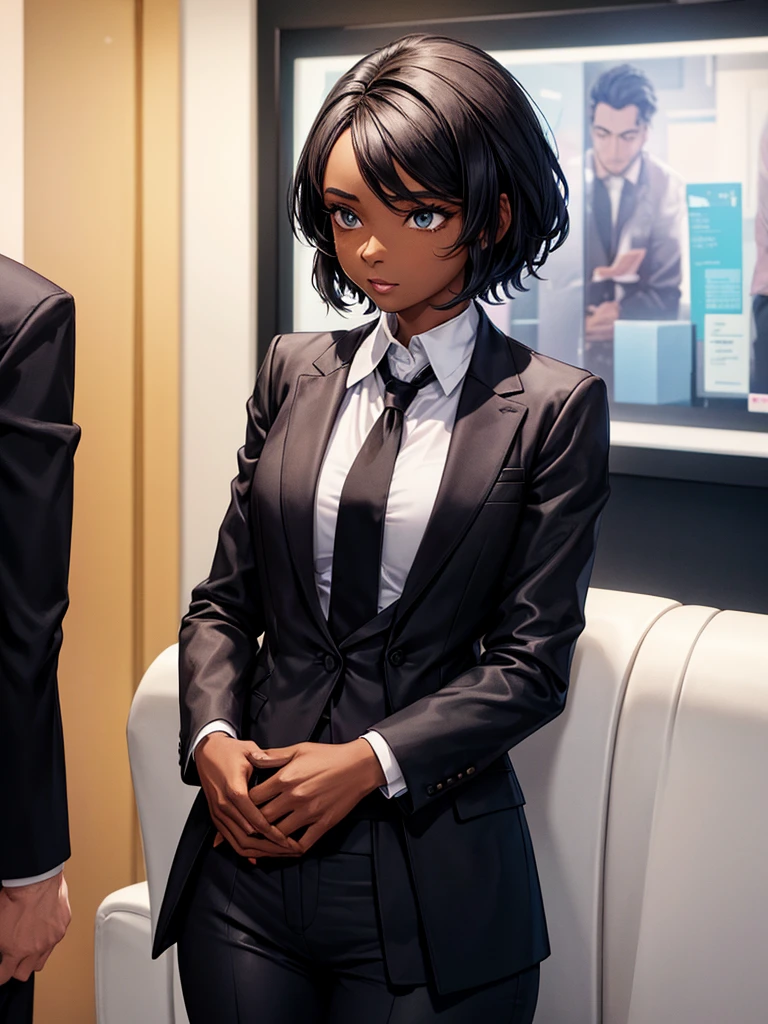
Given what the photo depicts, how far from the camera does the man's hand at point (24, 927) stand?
1101 mm

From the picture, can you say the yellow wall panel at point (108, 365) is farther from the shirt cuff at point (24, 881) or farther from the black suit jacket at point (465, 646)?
the shirt cuff at point (24, 881)

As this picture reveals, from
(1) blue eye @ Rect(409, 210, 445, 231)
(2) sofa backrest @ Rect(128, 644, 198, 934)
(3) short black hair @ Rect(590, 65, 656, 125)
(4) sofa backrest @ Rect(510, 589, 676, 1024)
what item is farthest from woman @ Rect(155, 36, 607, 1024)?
(3) short black hair @ Rect(590, 65, 656, 125)

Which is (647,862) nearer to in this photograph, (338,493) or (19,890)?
(338,493)

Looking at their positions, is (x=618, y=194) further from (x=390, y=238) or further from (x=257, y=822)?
(x=257, y=822)

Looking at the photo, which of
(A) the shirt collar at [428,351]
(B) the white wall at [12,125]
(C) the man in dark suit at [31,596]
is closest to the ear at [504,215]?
(A) the shirt collar at [428,351]

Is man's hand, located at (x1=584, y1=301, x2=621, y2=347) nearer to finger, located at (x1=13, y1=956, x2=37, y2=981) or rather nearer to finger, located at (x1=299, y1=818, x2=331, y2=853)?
finger, located at (x1=299, y1=818, x2=331, y2=853)

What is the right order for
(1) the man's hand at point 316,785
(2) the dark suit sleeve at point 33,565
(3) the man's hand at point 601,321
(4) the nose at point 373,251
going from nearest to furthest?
1. (2) the dark suit sleeve at point 33,565
2. (1) the man's hand at point 316,785
3. (4) the nose at point 373,251
4. (3) the man's hand at point 601,321

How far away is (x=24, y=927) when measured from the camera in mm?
1104

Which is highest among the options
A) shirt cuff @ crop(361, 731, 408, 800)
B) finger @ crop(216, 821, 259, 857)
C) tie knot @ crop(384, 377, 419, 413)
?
tie knot @ crop(384, 377, 419, 413)

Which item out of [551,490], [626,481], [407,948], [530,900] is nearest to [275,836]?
[407,948]

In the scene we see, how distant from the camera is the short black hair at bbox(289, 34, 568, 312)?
4.01 feet

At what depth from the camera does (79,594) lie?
2.58m

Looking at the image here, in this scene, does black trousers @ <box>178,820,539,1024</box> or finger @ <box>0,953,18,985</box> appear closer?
finger @ <box>0,953,18,985</box>

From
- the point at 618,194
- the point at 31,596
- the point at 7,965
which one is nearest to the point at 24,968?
the point at 7,965
